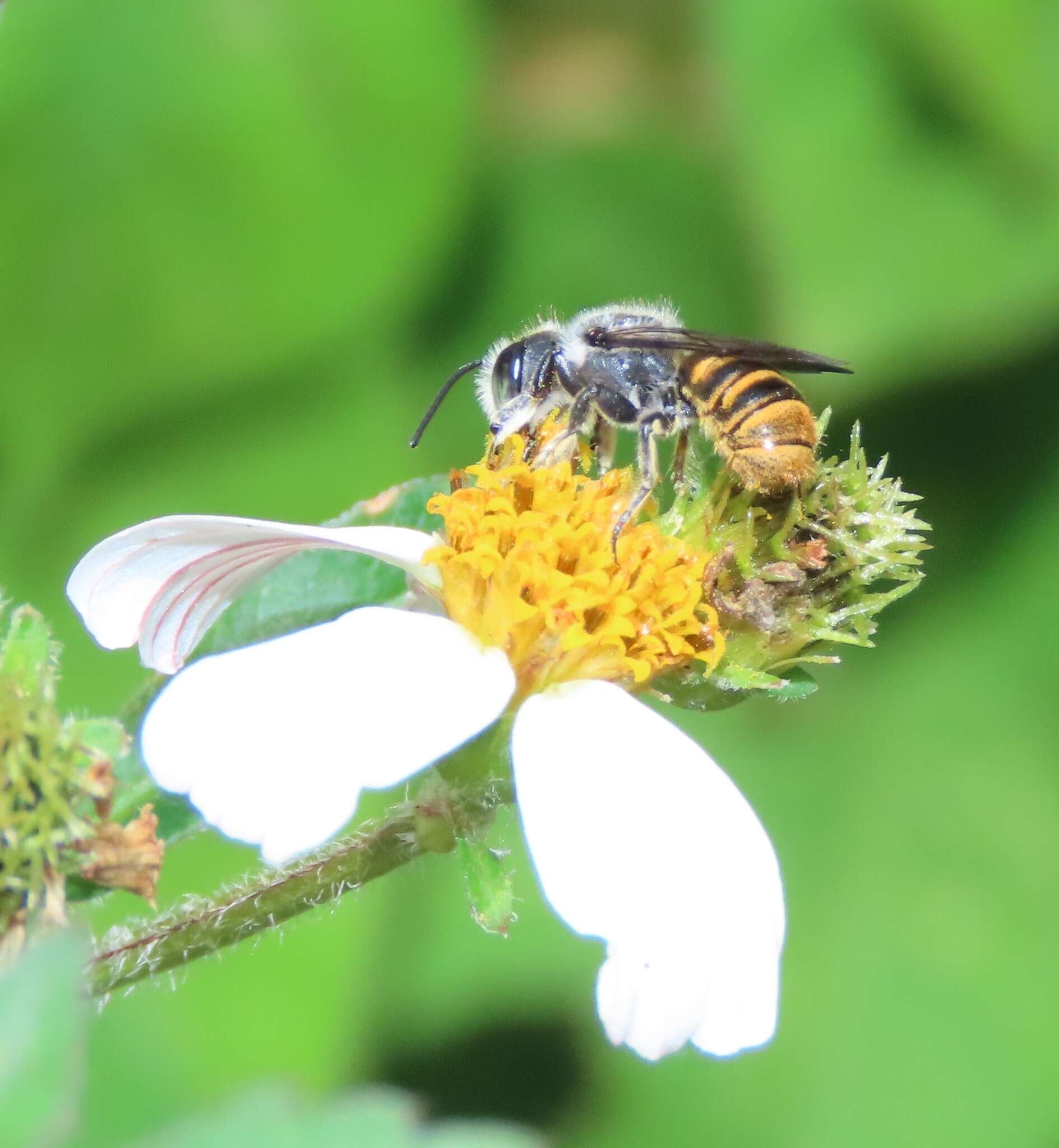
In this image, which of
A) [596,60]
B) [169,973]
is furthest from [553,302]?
[169,973]

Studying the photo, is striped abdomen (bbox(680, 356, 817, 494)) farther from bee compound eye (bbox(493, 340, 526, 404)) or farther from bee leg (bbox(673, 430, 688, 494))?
bee compound eye (bbox(493, 340, 526, 404))

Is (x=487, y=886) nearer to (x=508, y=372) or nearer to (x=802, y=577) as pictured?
(x=802, y=577)

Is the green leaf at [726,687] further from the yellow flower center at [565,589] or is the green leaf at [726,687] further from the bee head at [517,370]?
the bee head at [517,370]

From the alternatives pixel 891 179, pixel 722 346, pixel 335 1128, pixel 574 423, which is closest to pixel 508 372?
pixel 574 423

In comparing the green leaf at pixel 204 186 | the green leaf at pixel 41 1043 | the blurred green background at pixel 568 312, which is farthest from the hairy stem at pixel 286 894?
the green leaf at pixel 204 186

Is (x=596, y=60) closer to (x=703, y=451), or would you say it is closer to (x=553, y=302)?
(x=553, y=302)
